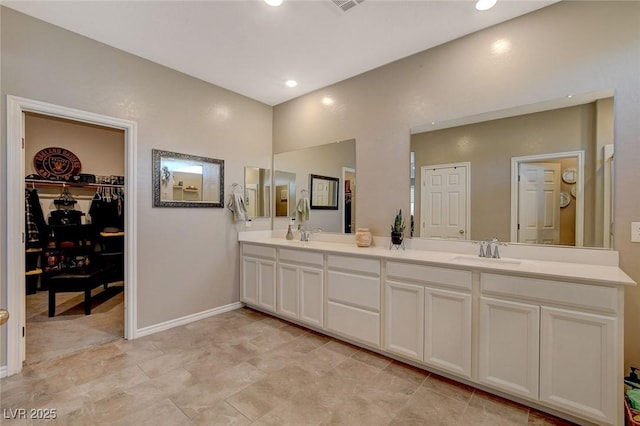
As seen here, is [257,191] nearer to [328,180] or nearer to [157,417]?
[328,180]

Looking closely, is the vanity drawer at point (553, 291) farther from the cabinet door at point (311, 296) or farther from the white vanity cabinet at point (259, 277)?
the white vanity cabinet at point (259, 277)

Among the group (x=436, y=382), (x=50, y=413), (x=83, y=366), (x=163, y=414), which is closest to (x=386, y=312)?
(x=436, y=382)

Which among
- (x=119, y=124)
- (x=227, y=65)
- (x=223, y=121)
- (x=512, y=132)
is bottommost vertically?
(x=512, y=132)

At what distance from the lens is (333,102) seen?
3420 millimetres

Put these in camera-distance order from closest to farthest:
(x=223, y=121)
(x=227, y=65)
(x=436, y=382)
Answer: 1. (x=436, y=382)
2. (x=227, y=65)
3. (x=223, y=121)

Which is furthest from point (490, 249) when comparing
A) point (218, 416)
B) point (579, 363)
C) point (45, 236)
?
point (45, 236)

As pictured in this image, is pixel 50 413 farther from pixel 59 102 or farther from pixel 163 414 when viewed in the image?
pixel 59 102

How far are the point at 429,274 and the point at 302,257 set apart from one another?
131 centimetres

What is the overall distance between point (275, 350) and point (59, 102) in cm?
281

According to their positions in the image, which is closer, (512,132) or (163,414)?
(163,414)

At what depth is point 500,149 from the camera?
7.82 feet

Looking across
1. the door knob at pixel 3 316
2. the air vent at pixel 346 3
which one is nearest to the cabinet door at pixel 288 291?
the door knob at pixel 3 316

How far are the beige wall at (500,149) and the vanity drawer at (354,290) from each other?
0.78 metres

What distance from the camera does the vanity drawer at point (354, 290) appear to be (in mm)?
2490
